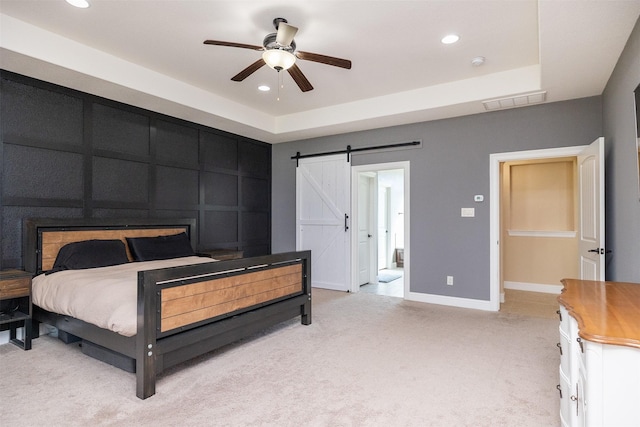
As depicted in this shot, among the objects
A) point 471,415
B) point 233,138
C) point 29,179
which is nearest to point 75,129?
point 29,179

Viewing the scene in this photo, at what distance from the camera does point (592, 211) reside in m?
3.43

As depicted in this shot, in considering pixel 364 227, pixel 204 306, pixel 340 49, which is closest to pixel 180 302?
pixel 204 306

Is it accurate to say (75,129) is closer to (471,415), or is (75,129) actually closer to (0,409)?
(0,409)

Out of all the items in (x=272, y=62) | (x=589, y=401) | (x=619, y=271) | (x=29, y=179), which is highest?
(x=272, y=62)

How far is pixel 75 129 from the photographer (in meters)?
3.88

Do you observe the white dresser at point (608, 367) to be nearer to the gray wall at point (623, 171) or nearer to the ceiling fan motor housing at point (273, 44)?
the gray wall at point (623, 171)

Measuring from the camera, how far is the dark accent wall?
11.3 feet

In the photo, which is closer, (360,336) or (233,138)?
(360,336)

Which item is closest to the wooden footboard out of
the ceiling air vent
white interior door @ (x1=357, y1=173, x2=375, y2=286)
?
white interior door @ (x1=357, y1=173, x2=375, y2=286)

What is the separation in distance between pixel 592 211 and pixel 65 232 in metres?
5.28

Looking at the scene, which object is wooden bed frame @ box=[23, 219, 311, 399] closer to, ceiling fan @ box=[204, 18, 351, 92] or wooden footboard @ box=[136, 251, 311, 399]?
wooden footboard @ box=[136, 251, 311, 399]

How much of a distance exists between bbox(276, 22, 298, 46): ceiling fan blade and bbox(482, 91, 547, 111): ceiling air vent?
2.67 meters

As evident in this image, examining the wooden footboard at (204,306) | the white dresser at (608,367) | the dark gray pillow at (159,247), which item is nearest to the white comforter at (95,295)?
the wooden footboard at (204,306)

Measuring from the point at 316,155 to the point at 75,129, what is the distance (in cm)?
344
